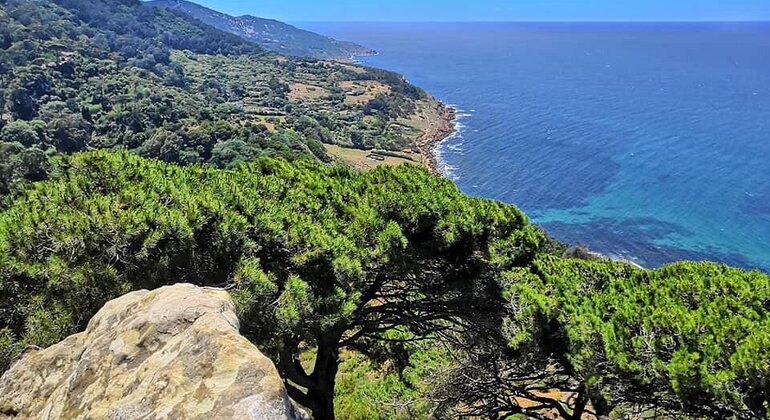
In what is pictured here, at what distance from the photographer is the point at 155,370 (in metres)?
3.92

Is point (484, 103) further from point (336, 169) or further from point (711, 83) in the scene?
point (336, 169)

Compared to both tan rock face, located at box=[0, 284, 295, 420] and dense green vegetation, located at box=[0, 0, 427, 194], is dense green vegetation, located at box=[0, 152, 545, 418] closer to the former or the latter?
tan rock face, located at box=[0, 284, 295, 420]

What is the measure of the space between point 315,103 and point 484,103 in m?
35.0

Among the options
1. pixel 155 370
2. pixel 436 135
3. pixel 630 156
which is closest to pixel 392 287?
pixel 155 370

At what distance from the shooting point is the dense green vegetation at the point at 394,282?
5895 millimetres

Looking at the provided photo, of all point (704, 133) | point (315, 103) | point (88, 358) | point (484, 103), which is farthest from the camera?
point (315, 103)

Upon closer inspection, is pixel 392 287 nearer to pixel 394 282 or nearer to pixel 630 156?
pixel 394 282

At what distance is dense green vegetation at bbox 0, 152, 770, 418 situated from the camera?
5895 mm

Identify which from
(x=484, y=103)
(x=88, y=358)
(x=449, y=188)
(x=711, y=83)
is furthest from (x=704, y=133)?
(x=88, y=358)

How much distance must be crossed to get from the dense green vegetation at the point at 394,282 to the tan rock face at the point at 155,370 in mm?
1105

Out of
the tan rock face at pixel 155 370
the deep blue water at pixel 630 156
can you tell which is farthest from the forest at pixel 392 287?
the deep blue water at pixel 630 156

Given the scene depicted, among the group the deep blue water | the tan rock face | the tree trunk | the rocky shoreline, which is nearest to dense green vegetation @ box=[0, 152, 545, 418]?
the tree trunk

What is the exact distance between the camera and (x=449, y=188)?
8.14 meters

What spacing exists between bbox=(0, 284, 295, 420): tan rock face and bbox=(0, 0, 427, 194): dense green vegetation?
2754 centimetres
